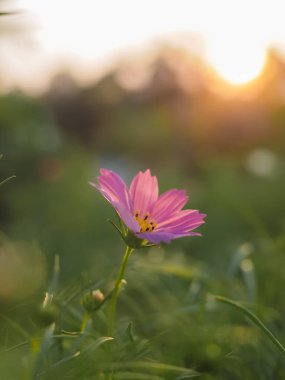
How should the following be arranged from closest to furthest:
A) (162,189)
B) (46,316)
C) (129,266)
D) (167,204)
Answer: (46,316)
(167,204)
(129,266)
(162,189)

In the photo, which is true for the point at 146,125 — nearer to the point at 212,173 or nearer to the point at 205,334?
the point at 212,173

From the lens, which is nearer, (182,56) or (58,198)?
(58,198)

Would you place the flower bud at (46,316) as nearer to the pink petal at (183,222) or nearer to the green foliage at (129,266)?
the green foliage at (129,266)

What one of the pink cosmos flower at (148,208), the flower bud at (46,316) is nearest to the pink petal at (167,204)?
the pink cosmos flower at (148,208)

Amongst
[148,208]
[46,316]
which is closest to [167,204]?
[148,208]

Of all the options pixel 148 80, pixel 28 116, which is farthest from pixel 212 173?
pixel 148 80

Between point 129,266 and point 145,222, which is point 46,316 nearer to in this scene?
point 145,222
